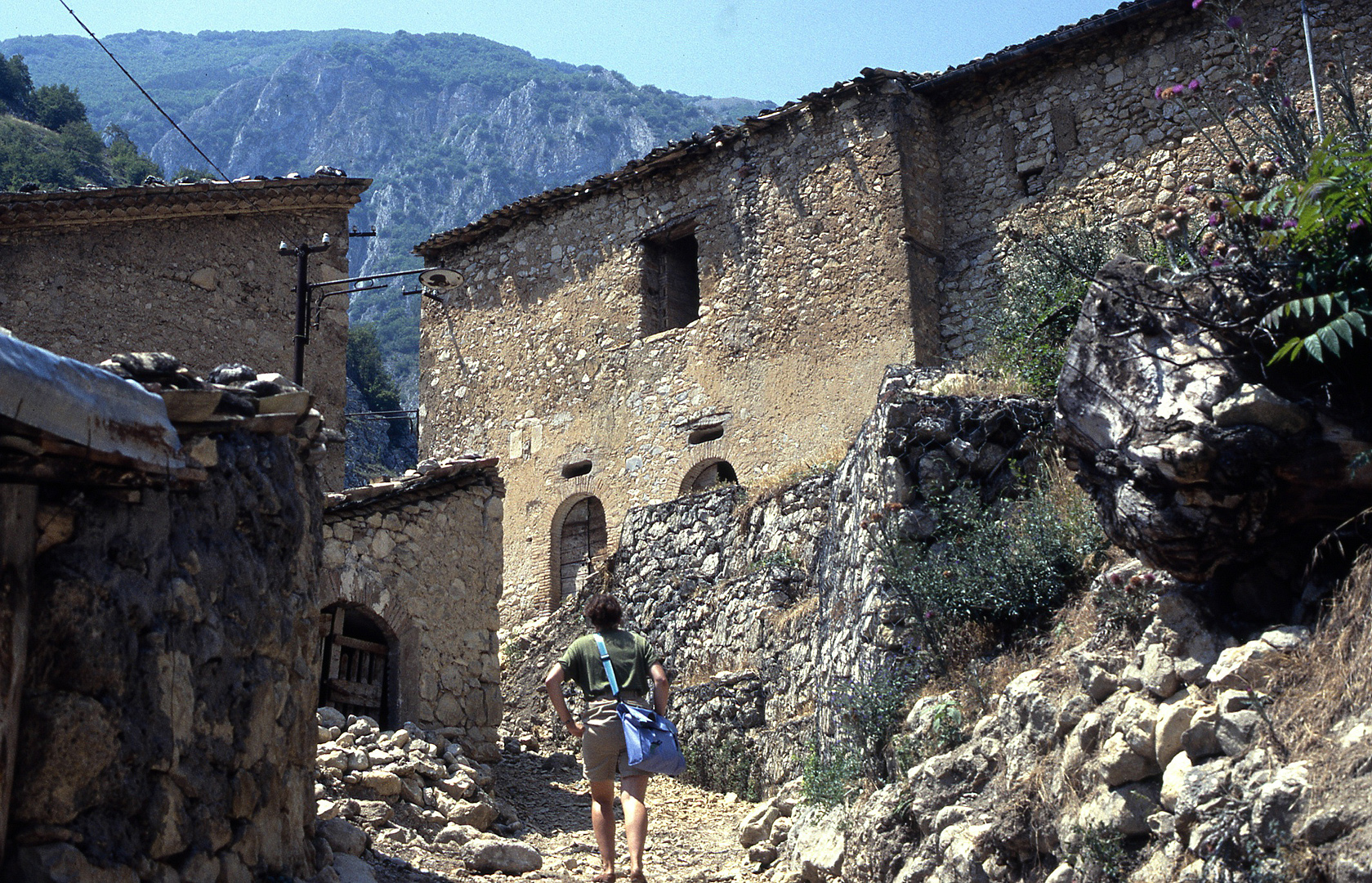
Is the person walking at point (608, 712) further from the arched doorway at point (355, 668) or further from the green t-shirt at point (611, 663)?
the arched doorway at point (355, 668)

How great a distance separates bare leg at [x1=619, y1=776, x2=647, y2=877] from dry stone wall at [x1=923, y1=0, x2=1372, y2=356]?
877cm

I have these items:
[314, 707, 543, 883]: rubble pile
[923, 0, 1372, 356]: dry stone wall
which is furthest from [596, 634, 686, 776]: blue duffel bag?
[923, 0, 1372, 356]: dry stone wall

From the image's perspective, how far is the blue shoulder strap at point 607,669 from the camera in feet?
21.4

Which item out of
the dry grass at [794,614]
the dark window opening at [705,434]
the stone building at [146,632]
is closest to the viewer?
the stone building at [146,632]

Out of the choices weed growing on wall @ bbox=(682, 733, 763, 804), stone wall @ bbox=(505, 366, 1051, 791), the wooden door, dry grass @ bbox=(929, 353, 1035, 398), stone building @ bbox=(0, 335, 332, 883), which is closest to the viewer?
stone building @ bbox=(0, 335, 332, 883)

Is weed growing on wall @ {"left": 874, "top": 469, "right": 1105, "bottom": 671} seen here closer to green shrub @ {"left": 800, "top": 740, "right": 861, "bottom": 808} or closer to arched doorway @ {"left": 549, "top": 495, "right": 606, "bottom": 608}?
green shrub @ {"left": 800, "top": 740, "right": 861, "bottom": 808}

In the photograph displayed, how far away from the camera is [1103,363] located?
20.1 ft

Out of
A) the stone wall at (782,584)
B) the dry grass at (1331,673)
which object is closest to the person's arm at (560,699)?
the stone wall at (782,584)

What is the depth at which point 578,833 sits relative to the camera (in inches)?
356

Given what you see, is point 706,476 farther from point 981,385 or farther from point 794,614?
point 981,385

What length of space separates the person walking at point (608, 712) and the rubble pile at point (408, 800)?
1143 mm

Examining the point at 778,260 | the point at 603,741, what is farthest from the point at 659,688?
the point at 778,260

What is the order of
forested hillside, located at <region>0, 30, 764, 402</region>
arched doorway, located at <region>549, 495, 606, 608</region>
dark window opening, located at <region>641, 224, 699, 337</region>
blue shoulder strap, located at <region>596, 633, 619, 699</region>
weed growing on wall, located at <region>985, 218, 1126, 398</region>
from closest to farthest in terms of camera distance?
blue shoulder strap, located at <region>596, 633, 619, 699</region>, weed growing on wall, located at <region>985, 218, 1126, 398</region>, arched doorway, located at <region>549, 495, 606, 608</region>, dark window opening, located at <region>641, 224, 699, 337</region>, forested hillside, located at <region>0, 30, 764, 402</region>

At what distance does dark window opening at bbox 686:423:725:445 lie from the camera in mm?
15852
